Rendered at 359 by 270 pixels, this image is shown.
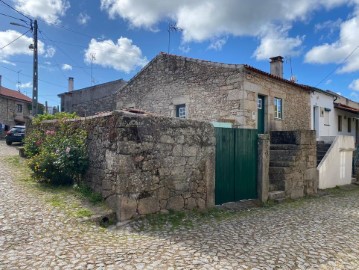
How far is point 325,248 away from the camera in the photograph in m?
4.20

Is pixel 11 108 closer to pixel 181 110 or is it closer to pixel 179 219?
pixel 181 110

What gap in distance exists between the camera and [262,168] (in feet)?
23.2

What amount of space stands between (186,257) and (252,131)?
420cm

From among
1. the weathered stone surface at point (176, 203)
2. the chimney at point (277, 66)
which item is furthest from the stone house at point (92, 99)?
the weathered stone surface at point (176, 203)

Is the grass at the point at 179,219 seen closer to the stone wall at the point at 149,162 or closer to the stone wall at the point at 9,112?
the stone wall at the point at 149,162

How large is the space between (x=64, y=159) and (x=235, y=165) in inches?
152

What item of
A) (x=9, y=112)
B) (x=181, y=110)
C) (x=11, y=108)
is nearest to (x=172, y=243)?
(x=181, y=110)

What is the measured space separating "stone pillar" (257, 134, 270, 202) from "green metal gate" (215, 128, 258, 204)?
0.33 ft

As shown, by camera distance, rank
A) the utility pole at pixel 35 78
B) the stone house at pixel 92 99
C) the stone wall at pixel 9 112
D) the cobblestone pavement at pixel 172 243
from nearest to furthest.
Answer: the cobblestone pavement at pixel 172 243
the utility pole at pixel 35 78
the stone house at pixel 92 99
the stone wall at pixel 9 112

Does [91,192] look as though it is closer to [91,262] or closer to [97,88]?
[91,262]

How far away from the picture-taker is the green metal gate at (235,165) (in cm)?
638

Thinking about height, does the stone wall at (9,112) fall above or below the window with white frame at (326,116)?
above

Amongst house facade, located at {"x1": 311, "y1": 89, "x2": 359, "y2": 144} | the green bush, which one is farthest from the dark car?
house facade, located at {"x1": 311, "y1": 89, "x2": 359, "y2": 144}

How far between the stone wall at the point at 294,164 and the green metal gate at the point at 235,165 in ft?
3.69
